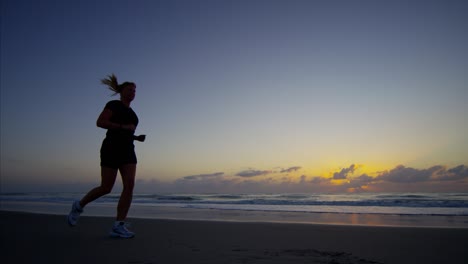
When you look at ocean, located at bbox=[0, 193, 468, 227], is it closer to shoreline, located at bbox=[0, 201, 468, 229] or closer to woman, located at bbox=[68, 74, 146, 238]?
shoreline, located at bbox=[0, 201, 468, 229]

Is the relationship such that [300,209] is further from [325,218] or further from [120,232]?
[120,232]

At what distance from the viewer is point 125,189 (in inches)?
167

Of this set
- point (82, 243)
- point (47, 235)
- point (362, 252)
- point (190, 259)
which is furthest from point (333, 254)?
point (47, 235)

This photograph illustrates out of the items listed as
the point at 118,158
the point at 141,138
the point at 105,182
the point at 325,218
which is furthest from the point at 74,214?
the point at 325,218

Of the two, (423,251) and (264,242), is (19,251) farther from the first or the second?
(423,251)

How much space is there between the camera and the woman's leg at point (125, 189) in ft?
13.8

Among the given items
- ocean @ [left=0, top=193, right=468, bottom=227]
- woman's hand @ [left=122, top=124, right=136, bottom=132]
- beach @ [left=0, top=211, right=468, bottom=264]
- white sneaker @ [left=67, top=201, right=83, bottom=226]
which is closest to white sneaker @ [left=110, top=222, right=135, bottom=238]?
beach @ [left=0, top=211, right=468, bottom=264]

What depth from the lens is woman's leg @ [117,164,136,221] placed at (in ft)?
13.8

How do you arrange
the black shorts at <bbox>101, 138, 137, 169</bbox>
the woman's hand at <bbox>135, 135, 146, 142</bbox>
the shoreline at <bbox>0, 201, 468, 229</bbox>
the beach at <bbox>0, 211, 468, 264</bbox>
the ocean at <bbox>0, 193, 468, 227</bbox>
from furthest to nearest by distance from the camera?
the ocean at <bbox>0, 193, 468, 227</bbox> < the shoreline at <bbox>0, 201, 468, 229</bbox> < the woman's hand at <bbox>135, 135, 146, 142</bbox> < the black shorts at <bbox>101, 138, 137, 169</bbox> < the beach at <bbox>0, 211, 468, 264</bbox>

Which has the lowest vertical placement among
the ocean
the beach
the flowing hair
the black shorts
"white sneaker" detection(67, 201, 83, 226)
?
the ocean

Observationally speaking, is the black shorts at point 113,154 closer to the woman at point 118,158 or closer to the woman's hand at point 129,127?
the woman at point 118,158

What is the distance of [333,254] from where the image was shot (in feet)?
10.7

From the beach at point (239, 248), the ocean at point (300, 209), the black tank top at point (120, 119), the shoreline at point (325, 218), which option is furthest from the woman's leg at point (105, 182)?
the ocean at point (300, 209)

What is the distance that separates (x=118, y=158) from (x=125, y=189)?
436 mm
